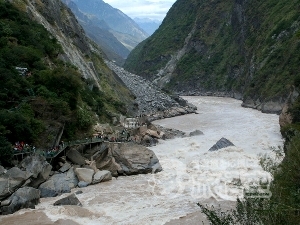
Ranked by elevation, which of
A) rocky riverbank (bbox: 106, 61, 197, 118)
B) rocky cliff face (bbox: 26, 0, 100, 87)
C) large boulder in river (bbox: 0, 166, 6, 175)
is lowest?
rocky riverbank (bbox: 106, 61, 197, 118)

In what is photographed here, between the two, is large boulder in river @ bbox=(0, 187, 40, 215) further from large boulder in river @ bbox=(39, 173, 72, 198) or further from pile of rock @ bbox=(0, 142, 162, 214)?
large boulder in river @ bbox=(39, 173, 72, 198)

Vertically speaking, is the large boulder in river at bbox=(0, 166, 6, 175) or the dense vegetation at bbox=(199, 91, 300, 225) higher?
the dense vegetation at bbox=(199, 91, 300, 225)

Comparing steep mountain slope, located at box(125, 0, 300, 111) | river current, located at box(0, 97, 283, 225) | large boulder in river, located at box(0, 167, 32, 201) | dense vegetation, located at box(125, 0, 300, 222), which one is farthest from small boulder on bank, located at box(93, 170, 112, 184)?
steep mountain slope, located at box(125, 0, 300, 111)

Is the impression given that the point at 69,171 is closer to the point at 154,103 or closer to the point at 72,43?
the point at 72,43

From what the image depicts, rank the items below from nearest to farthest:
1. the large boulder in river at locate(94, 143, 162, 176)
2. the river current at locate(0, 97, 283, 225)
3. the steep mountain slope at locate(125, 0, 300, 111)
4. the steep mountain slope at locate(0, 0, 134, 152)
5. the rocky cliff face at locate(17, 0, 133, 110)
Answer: the river current at locate(0, 97, 283, 225) → the steep mountain slope at locate(0, 0, 134, 152) → the large boulder in river at locate(94, 143, 162, 176) → the rocky cliff face at locate(17, 0, 133, 110) → the steep mountain slope at locate(125, 0, 300, 111)

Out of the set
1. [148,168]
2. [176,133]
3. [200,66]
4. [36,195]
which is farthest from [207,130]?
[200,66]

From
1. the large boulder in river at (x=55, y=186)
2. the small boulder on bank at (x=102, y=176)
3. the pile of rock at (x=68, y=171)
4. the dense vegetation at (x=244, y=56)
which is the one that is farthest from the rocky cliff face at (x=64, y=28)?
the dense vegetation at (x=244, y=56)

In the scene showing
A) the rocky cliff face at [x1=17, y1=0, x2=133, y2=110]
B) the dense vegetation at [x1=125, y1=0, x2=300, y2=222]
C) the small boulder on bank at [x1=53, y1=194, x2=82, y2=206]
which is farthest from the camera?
the rocky cliff face at [x1=17, y1=0, x2=133, y2=110]
